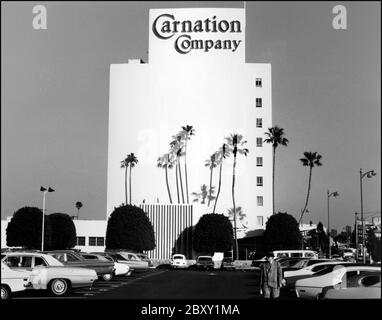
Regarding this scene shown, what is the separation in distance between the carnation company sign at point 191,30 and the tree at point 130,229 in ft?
77.4

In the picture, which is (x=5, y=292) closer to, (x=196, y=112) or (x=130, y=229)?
(x=130, y=229)

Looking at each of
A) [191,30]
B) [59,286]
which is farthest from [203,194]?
[59,286]

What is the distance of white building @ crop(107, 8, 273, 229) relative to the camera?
7688cm

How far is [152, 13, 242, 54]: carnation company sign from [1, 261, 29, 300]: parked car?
182ft

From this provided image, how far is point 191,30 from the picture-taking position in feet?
237

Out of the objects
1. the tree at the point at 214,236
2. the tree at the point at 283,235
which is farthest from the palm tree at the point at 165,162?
the tree at the point at 283,235

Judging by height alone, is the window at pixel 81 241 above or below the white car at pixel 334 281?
below

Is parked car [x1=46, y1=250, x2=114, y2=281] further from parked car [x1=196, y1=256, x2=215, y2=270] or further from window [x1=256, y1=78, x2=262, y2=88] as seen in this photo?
window [x1=256, y1=78, x2=262, y2=88]

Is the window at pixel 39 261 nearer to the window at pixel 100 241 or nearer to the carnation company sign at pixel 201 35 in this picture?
the window at pixel 100 241

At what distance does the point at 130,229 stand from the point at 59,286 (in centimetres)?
4382

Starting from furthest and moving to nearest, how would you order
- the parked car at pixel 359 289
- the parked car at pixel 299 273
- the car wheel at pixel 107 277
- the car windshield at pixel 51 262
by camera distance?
the car wheel at pixel 107 277, the parked car at pixel 299 273, the car windshield at pixel 51 262, the parked car at pixel 359 289

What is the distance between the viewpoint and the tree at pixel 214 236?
64.9 meters
